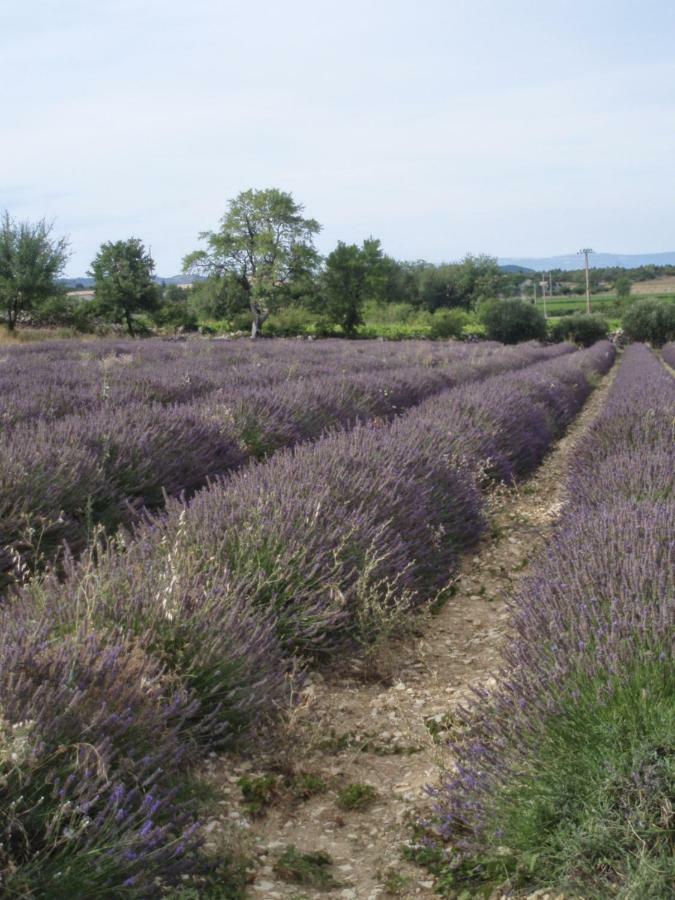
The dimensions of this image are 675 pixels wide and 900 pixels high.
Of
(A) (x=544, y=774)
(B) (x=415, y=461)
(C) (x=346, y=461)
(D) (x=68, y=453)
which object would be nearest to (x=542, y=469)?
(B) (x=415, y=461)

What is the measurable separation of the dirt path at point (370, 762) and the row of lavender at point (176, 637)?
170mm

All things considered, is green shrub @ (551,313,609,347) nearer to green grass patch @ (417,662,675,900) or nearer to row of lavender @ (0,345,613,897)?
row of lavender @ (0,345,613,897)

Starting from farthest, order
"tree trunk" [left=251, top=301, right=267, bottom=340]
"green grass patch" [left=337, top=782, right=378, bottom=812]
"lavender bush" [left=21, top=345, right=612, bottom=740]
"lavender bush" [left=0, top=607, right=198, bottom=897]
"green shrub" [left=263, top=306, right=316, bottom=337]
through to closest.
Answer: "green shrub" [left=263, top=306, right=316, bottom=337], "tree trunk" [left=251, top=301, right=267, bottom=340], "lavender bush" [left=21, top=345, right=612, bottom=740], "green grass patch" [left=337, top=782, right=378, bottom=812], "lavender bush" [left=0, top=607, right=198, bottom=897]

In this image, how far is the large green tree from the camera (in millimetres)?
48469

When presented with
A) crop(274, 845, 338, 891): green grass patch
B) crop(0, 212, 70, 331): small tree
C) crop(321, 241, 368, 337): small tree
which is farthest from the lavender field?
crop(321, 241, 368, 337): small tree

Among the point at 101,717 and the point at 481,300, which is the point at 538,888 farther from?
the point at 481,300

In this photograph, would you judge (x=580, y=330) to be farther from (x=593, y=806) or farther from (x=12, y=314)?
(x=593, y=806)

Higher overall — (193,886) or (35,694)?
(35,694)

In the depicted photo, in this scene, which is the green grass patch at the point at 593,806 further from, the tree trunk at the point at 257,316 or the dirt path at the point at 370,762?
the tree trunk at the point at 257,316

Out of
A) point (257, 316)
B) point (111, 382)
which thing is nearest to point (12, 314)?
point (257, 316)

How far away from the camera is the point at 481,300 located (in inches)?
3334

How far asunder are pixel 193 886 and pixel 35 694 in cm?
60

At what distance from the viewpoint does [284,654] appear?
121 inches

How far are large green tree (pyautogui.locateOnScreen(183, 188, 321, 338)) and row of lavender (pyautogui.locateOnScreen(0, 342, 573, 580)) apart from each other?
4093cm
